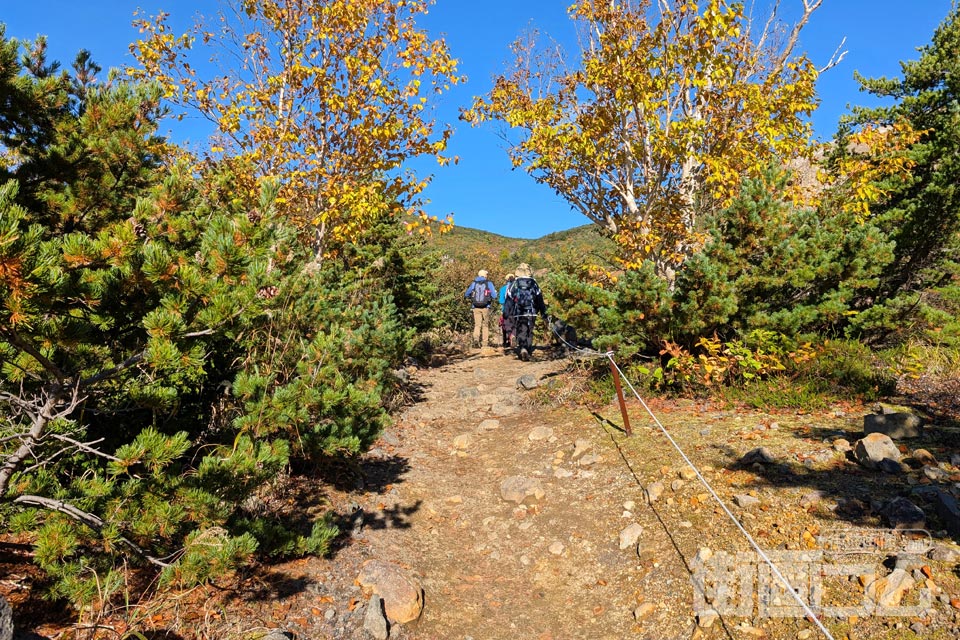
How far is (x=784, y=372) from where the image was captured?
6.98 m

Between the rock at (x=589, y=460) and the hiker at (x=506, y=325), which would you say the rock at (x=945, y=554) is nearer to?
the rock at (x=589, y=460)

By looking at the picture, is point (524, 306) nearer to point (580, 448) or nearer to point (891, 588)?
point (580, 448)

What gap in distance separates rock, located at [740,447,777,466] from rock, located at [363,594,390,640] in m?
3.63

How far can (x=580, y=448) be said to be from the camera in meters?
6.48

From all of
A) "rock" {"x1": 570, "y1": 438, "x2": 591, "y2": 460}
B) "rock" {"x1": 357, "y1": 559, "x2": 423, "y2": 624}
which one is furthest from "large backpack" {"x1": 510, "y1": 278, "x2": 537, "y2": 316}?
"rock" {"x1": 357, "y1": 559, "x2": 423, "y2": 624}

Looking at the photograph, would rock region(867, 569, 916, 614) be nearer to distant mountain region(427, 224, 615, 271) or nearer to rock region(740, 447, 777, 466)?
rock region(740, 447, 777, 466)

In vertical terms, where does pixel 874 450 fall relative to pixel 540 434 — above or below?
above

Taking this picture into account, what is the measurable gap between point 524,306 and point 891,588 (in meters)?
9.08

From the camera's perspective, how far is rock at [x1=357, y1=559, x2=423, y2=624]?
3.95 meters

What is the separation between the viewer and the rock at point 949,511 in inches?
138

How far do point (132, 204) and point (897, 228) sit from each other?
33.1ft

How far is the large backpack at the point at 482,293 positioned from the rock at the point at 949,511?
10.7 metres

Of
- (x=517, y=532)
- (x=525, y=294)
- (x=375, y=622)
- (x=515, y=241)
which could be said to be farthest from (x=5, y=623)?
(x=515, y=241)

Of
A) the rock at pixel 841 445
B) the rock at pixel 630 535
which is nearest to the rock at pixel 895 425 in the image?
the rock at pixel 841 445
